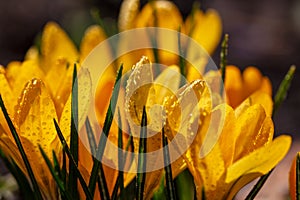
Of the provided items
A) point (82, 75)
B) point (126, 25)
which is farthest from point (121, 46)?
point (82, 75)

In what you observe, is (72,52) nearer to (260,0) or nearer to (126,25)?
(126,25)

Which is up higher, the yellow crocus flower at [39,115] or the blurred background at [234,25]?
the blurred background at [234,25]

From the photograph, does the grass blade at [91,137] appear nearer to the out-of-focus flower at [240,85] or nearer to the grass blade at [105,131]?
the grass blade at [105,131]

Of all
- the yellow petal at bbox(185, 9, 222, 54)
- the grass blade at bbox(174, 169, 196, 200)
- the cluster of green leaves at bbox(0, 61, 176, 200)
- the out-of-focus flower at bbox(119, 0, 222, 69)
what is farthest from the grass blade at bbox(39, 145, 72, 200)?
the yellow petal at bbox(185, 9, 222, 54)

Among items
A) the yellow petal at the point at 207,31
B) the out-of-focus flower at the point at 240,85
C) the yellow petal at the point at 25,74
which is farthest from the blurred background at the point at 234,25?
the yellow petal at the point at 25,74

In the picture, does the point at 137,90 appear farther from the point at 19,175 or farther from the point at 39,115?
the point at 19,175

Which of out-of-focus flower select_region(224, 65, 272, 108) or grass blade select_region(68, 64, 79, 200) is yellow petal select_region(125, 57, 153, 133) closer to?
grass blade select_region(68, 64, 79, 200)
